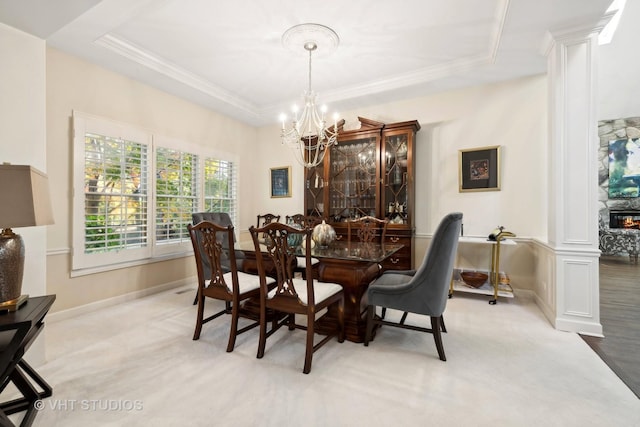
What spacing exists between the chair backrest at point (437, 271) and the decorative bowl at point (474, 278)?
168cm

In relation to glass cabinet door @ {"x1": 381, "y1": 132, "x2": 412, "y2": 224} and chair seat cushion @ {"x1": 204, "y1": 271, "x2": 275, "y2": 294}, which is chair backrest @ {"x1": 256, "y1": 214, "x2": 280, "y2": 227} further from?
chair seat cushion @ {"x1": 204, "y1": 271, "x2": 275, "y2": 294}

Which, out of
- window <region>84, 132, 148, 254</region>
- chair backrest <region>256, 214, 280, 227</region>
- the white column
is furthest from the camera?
chair backrest <region>256, 214, 280, 227</region>

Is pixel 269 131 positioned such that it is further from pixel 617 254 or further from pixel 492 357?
pixel 617 254

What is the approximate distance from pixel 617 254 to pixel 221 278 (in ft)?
28.2

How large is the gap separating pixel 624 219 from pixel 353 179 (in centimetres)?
721

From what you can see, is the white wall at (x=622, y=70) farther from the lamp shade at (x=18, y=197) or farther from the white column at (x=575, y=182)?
the lamp shade at (x=18, y=197)

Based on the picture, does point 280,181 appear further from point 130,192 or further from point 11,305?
point 11,305

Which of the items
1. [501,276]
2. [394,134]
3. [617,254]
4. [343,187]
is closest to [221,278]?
[343,187]

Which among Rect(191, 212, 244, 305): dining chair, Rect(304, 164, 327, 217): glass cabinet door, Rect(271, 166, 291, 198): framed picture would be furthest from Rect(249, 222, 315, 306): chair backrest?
Rect(271, 166, 291, 198): framed picture

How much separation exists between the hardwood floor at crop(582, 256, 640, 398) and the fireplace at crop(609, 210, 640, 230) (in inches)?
109

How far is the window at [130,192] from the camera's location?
10.5 feet

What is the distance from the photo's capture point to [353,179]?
180 inches

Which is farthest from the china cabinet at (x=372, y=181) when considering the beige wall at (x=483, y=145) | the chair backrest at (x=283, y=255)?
the chair backrest at (x=283, y=255)

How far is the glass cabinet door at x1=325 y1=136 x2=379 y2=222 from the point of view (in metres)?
4.39
